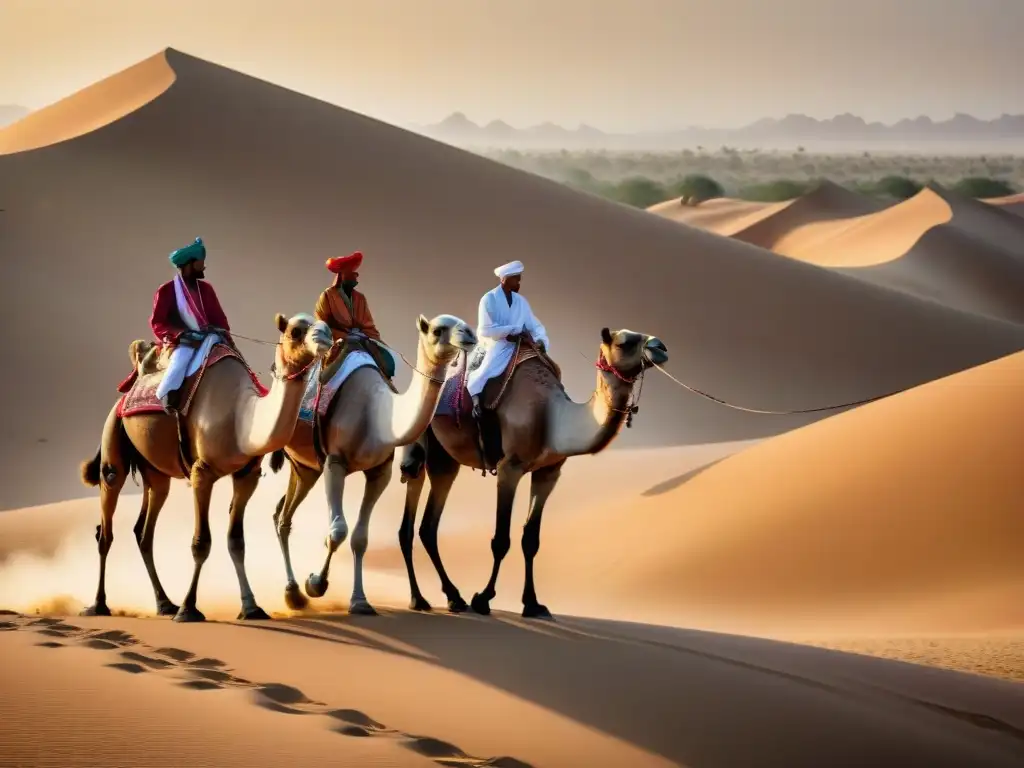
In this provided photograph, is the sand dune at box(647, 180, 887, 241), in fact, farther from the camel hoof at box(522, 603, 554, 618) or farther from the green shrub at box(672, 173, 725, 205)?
the camel hoof at box(522, 603, 554, 618)

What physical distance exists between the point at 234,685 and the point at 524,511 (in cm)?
1572

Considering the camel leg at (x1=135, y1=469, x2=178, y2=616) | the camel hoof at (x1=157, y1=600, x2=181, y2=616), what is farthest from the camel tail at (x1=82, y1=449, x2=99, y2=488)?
the camel hoof at (x1=157, y1=600, x2=181, y2=616)

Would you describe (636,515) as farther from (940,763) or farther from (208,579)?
(940,763)

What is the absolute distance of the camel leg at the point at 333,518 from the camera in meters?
12.3

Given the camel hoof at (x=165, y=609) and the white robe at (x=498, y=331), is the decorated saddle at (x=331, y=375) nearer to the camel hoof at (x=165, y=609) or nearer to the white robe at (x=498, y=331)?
the white robe at (x=498, y=331)

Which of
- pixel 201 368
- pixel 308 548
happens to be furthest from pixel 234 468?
pixel 308 548

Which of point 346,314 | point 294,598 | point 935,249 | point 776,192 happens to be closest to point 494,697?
point 294,598

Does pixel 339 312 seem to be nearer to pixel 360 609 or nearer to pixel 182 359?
pixel 182 359

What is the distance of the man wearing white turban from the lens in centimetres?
1352

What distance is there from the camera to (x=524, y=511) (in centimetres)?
2533

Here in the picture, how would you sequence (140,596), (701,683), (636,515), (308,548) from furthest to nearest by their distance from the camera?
(636,515) → (308,548) → (140,596) → (701,683)

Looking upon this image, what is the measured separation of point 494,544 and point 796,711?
11.4ft

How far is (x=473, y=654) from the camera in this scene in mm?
11164

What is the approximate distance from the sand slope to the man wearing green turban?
2084 millimetres
